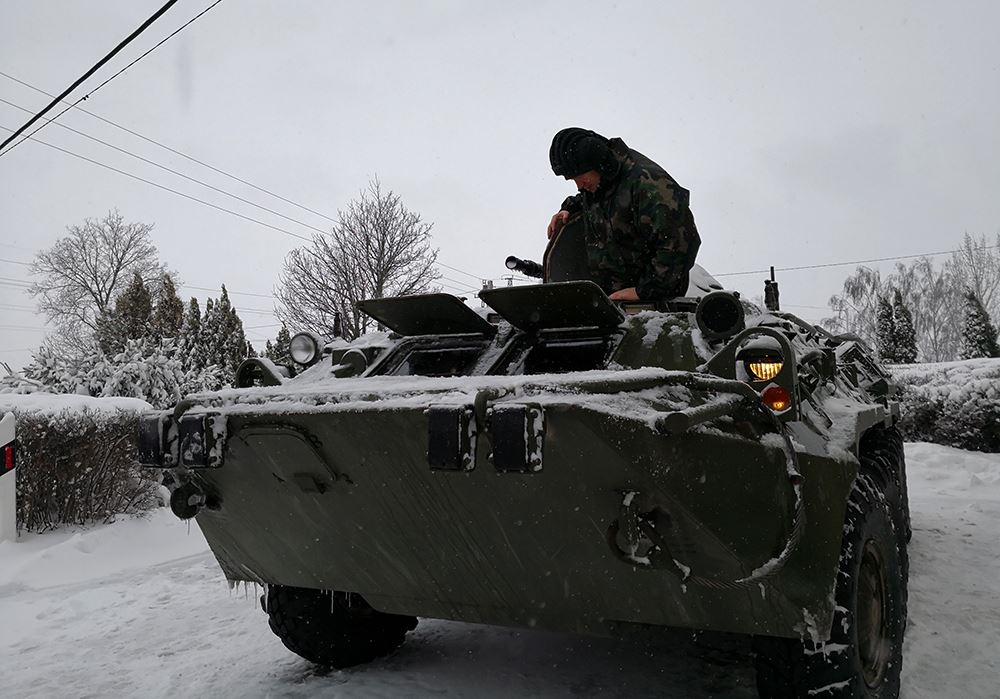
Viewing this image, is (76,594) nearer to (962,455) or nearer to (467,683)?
(467,683)

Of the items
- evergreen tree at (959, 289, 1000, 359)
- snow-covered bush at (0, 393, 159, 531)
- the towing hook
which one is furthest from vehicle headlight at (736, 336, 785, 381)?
evergreen tree at (959, 289, 1000, 359)

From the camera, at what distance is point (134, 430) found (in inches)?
265

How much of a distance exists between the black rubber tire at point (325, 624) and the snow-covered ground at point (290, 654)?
9 cm

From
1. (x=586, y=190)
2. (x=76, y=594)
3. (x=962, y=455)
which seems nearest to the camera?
(x=586, y=190)

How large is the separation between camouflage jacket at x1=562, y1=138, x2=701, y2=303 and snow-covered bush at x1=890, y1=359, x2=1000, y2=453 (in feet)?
27.3

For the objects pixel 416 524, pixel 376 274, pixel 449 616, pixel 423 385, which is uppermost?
pixel 376 274

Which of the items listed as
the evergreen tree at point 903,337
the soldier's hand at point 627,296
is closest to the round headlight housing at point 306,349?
the soldier's hand at point 627,296

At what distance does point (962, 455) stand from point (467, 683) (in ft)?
30.1

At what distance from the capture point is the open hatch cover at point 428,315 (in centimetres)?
311

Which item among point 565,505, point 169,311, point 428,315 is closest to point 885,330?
point 169,311

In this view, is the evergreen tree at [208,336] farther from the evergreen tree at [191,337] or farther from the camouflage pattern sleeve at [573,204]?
the camouflage pattern sleeve at [573,204]

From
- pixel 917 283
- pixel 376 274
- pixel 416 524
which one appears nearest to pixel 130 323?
pixel 376 274

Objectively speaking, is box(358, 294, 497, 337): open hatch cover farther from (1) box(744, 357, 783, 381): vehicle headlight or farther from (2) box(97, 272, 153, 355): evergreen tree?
(2) box(97, 272, 153, 355): evergreen tree

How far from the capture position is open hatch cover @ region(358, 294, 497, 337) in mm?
3109
